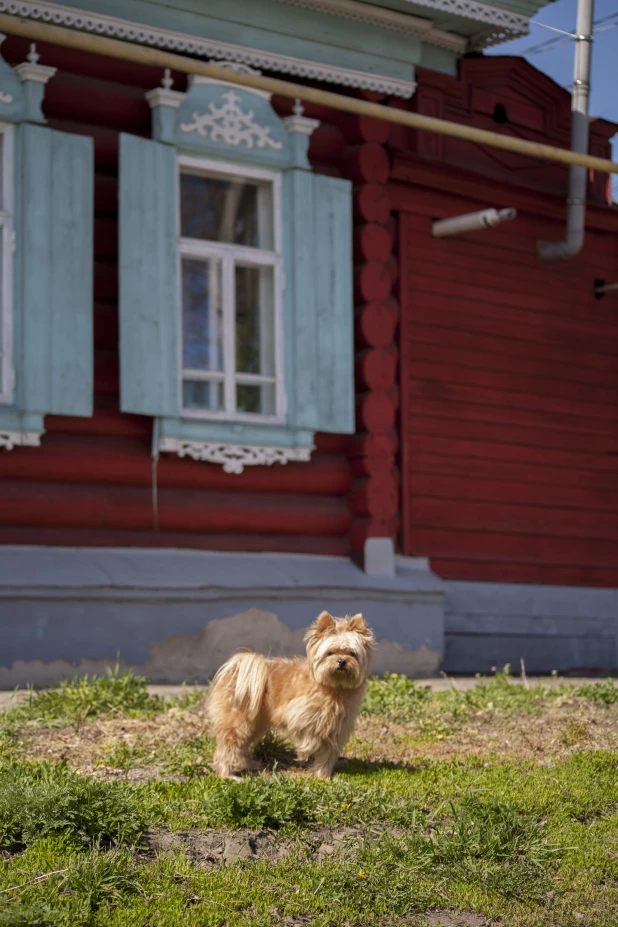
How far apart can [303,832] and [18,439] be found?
4705 mm

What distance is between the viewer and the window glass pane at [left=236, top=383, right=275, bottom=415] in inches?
388

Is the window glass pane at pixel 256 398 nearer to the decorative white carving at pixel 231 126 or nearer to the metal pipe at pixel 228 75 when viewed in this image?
the decorative white carving at pixel 231 126

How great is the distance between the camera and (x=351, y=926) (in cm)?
404

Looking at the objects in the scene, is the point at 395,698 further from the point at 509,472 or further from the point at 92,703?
the point at 509,472

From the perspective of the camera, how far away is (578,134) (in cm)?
1177

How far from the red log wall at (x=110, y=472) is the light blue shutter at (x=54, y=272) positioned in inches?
13.4

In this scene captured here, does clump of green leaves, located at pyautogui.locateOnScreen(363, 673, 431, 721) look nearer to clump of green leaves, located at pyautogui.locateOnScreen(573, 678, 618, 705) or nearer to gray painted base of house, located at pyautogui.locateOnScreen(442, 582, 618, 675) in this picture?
clump of green leaves, located at pyautogui.locateOnScreen(573, 678, 618, 705)

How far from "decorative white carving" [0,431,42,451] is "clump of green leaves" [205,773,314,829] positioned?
4.25 meters

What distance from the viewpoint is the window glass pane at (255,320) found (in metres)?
9.97

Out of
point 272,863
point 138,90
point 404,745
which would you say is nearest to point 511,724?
point 404,745

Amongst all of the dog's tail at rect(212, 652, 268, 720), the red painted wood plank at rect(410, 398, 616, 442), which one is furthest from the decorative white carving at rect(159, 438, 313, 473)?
the dog's tail at rect(212, 652, 268, 720)

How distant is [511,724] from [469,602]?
3690 mm

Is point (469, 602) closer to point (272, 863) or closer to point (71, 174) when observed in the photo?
point (71, 174)

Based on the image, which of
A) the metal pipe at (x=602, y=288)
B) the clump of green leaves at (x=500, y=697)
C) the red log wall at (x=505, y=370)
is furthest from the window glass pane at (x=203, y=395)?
the metal pipe at (x=602, y=288)
